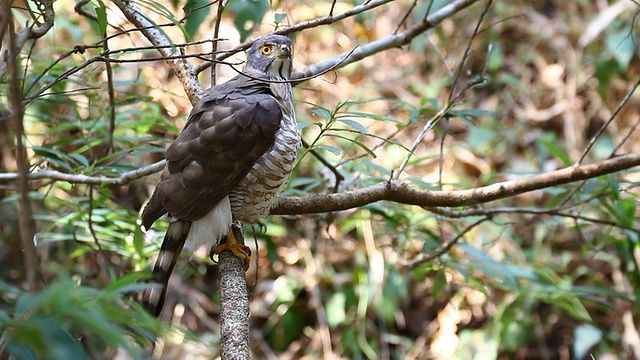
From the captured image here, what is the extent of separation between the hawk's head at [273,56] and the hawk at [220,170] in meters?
0.36

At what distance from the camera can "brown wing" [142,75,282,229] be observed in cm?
264

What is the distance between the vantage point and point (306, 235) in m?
5.67

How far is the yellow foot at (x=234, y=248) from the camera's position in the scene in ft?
8.77

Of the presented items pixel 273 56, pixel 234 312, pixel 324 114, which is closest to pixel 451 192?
pixel 324 114

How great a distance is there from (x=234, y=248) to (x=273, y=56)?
98 cm

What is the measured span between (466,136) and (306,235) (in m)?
2.00

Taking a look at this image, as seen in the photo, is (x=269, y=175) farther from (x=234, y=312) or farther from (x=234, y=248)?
(x=234, y=312)

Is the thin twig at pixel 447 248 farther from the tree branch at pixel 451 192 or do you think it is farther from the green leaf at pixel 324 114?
the green leaf at pixel 324 114

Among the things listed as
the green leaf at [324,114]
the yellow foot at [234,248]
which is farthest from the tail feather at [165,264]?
the green leaf at [324,114]

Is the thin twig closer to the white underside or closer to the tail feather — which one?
the white underside

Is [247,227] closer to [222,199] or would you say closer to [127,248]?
[127,248]

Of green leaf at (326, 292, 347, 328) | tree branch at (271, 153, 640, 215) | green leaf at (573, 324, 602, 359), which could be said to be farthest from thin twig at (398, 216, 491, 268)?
green leaf at (326, 292, 347, 328)

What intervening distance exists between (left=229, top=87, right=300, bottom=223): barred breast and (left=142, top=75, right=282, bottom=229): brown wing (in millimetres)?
34

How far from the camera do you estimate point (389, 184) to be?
257 cm
